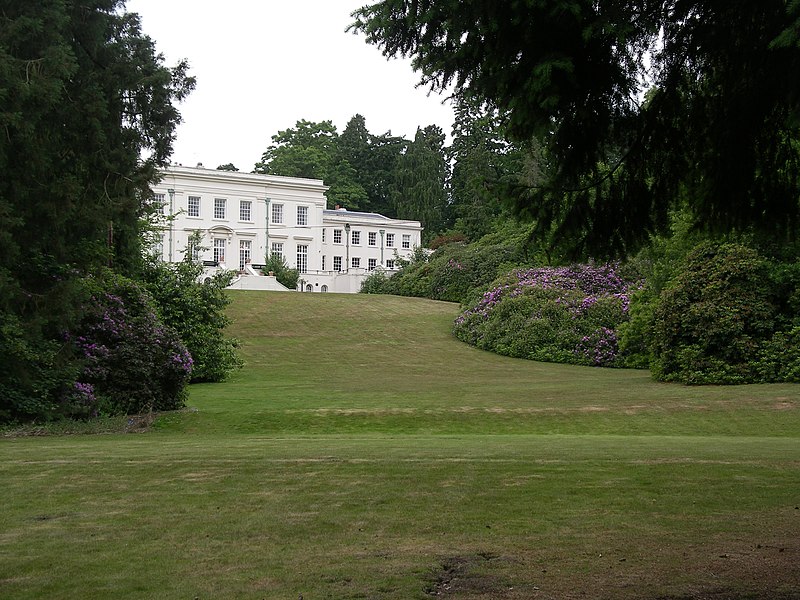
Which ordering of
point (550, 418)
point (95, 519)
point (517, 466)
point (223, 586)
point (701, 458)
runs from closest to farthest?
point (223, 586) < point (95, 519) < point (517, 466) < point (701, 458) < point (550, 418)

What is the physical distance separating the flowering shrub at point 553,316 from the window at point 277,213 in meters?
39.0

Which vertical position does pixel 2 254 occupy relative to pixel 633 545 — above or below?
above

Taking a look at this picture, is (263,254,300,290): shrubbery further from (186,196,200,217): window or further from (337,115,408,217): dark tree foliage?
(337,115,408,217): dark tree foliage

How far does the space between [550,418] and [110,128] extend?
9801mm

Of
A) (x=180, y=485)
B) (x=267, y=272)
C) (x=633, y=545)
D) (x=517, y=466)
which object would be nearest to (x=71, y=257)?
(x=180, y=485)

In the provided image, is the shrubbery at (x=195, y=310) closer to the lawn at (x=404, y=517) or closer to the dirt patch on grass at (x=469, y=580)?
the lawn at (x=404, y=517)

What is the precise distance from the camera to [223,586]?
16.3ft

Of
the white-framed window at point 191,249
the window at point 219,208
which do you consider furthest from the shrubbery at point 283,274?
the white-framed window at point 191,249

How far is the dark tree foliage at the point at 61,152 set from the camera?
45.3 ft

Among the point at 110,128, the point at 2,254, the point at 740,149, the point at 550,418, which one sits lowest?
the point at 550,418

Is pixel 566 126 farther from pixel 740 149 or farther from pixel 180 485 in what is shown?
pixel 180 485

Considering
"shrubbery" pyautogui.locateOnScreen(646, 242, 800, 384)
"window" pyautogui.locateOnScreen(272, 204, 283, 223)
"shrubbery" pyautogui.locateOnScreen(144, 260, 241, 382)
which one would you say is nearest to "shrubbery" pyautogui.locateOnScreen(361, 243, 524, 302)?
"shrubbery" pyautogui.locateOnScreen(144, 260, 241, 382)

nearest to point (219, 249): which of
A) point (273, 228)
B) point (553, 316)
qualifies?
point (273, 228)

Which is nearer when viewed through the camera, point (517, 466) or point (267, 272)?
point (517, 466)
